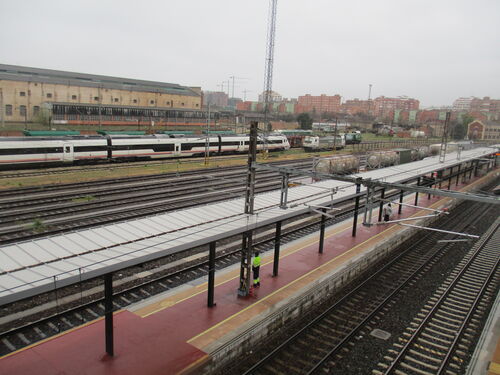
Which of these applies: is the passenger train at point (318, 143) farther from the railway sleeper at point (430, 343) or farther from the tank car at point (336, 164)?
the railway sleeper at point (430, 343)

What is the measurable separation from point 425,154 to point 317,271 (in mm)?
38342

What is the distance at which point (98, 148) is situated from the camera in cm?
3061

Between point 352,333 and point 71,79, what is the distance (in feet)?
229

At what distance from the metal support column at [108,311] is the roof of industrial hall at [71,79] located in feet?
197

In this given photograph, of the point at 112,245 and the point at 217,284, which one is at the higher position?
the point at 112,245

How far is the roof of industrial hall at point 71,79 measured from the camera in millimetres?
59750

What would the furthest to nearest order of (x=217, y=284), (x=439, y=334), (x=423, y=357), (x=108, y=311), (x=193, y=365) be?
(x=217, y=284)
(x=439, y=334)
(x=423, y=357)
(x=193, y=365)
(x=108, y=311)

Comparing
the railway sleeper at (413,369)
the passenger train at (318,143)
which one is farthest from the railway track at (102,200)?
the passenger train at (318,143)

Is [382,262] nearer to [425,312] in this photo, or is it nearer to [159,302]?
[425,312]

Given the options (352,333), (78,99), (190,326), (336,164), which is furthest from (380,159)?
(78,99)

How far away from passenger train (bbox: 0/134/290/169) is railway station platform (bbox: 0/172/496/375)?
1417cm

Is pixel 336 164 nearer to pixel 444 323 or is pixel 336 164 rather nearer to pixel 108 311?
pixel 444 323

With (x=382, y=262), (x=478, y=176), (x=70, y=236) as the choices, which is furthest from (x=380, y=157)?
(x=70, y=236)

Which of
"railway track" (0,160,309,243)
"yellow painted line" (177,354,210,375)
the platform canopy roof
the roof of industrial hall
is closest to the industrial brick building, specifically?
the roof of industrial hall
